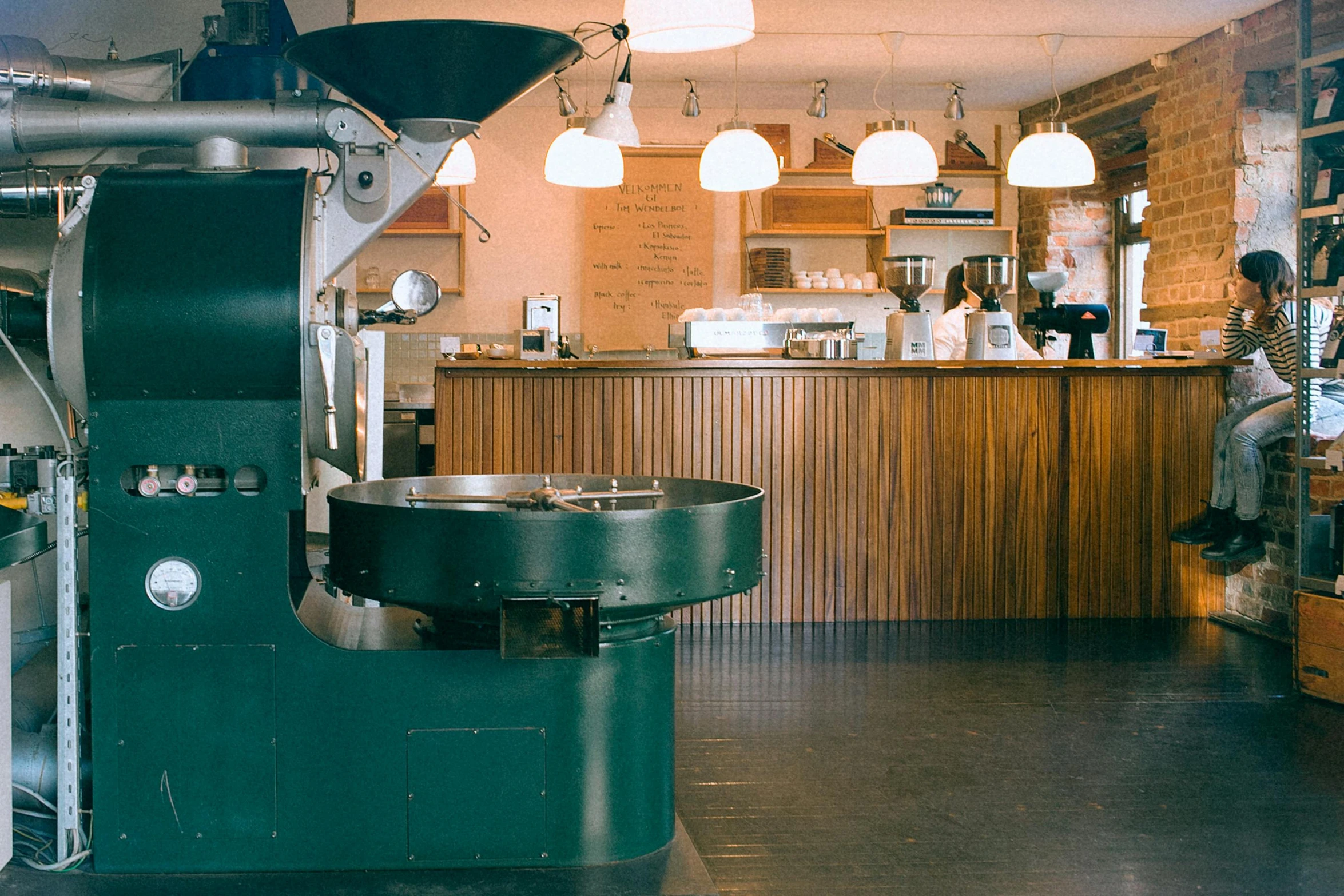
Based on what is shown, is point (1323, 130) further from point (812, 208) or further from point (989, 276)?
point (812, 208)

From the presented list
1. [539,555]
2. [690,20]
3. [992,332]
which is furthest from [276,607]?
[992,332]

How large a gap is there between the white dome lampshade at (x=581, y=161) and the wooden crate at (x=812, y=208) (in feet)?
10.5

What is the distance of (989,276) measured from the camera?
570 cm

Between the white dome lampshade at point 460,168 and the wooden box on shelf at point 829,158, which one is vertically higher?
the wooden box on shelf at point 829,158

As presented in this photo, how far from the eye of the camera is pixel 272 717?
2.30 meters

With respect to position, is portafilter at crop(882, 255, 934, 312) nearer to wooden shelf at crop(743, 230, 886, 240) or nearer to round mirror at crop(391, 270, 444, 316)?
wooden shelf at crop(743, 230, 886, 240)

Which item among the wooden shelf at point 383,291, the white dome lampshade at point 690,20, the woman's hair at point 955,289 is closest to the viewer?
the white dome lampshade at point 690,20

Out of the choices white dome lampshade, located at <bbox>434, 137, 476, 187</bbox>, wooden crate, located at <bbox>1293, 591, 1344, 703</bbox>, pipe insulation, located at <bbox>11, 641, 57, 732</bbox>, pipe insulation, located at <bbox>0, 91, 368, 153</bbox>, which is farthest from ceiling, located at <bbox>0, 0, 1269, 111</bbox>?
wooden crate, located at <bbox>1293, 591, 1344, 703</bbox>

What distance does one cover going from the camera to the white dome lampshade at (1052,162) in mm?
5680

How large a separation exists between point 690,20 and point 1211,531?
341 centimetres

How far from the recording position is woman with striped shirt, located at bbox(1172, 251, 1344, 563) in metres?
5.03

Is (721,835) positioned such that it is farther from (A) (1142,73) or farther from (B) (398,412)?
(A) (1142,73)

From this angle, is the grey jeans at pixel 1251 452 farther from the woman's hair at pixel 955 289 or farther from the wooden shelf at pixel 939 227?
the wooden shelf at pixel 939 227

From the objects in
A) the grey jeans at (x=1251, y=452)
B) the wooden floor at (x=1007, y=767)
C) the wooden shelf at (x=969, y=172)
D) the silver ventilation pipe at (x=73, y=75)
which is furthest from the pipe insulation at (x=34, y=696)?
the wooden shelf at (x=969, y=172)
